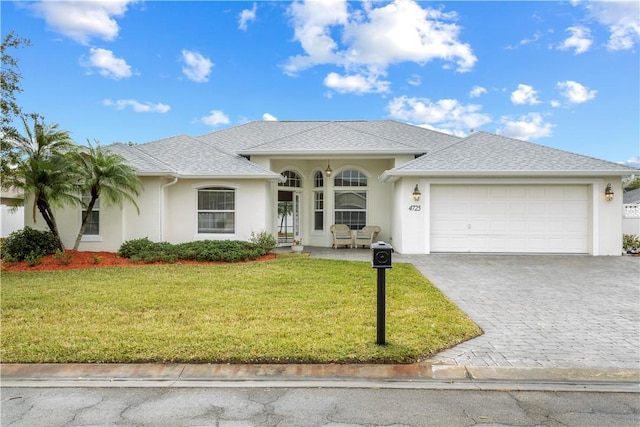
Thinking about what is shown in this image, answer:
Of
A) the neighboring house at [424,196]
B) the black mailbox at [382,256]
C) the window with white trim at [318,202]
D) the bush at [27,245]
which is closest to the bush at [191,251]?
the neighboring house at [424,196]

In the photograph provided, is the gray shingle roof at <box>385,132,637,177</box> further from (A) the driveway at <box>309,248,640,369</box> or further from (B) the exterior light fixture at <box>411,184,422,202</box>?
(A) the driveway at <box>309,248,640,369</box>

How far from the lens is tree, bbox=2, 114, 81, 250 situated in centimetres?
1069

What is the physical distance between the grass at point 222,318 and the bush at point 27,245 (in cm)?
222

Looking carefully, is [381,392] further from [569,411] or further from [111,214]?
[111,214]

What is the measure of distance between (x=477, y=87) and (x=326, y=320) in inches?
665

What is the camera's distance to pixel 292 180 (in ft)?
54.1

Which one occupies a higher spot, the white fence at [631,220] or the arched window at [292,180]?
the arched window at [292,180]

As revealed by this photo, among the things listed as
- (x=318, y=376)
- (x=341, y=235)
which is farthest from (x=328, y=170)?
(x=318, y=376)

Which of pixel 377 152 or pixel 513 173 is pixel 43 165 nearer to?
pixel 377 152

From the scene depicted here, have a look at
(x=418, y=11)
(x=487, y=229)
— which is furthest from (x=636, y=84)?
(x=418, y=11)

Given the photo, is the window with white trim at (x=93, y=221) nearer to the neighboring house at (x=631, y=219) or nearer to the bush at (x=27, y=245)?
the bush at (x=27, y=245)

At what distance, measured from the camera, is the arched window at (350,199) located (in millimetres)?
15977

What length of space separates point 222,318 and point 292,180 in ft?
36.9

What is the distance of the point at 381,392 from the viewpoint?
3.63 metres
